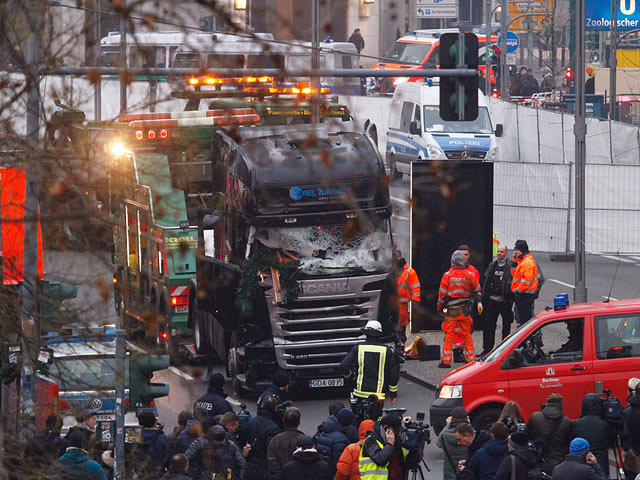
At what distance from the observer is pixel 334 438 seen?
12859mm

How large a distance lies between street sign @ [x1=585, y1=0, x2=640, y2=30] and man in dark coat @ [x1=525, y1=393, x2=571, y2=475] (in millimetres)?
37125

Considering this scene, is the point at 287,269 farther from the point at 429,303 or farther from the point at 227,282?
the point at 429,303

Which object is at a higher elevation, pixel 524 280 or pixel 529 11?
pixel 529 11

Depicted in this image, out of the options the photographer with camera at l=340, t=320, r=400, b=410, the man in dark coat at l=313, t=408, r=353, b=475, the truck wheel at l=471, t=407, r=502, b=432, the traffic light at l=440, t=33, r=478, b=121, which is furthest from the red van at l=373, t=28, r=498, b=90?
the man in dark coat at l=313, t=408, r=353, b=475

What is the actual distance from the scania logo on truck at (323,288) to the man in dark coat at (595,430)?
18.0 feet

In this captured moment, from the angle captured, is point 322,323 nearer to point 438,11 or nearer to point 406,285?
point 406,285

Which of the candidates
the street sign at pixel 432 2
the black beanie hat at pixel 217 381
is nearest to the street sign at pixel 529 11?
the street sign at pixel 432 2

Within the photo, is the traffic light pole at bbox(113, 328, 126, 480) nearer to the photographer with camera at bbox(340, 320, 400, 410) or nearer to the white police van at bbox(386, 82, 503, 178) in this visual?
the photographer with camera at bbox(340, 320, 400, 410)

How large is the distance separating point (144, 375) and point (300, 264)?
834 centimetres

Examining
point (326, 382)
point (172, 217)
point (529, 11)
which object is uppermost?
point (529, 11)

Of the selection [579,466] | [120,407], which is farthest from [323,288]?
[120,407]

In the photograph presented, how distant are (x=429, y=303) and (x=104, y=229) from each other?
15.3 metres

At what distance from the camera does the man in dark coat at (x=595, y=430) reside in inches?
519

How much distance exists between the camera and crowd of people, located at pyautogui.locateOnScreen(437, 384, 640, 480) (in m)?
11.9
